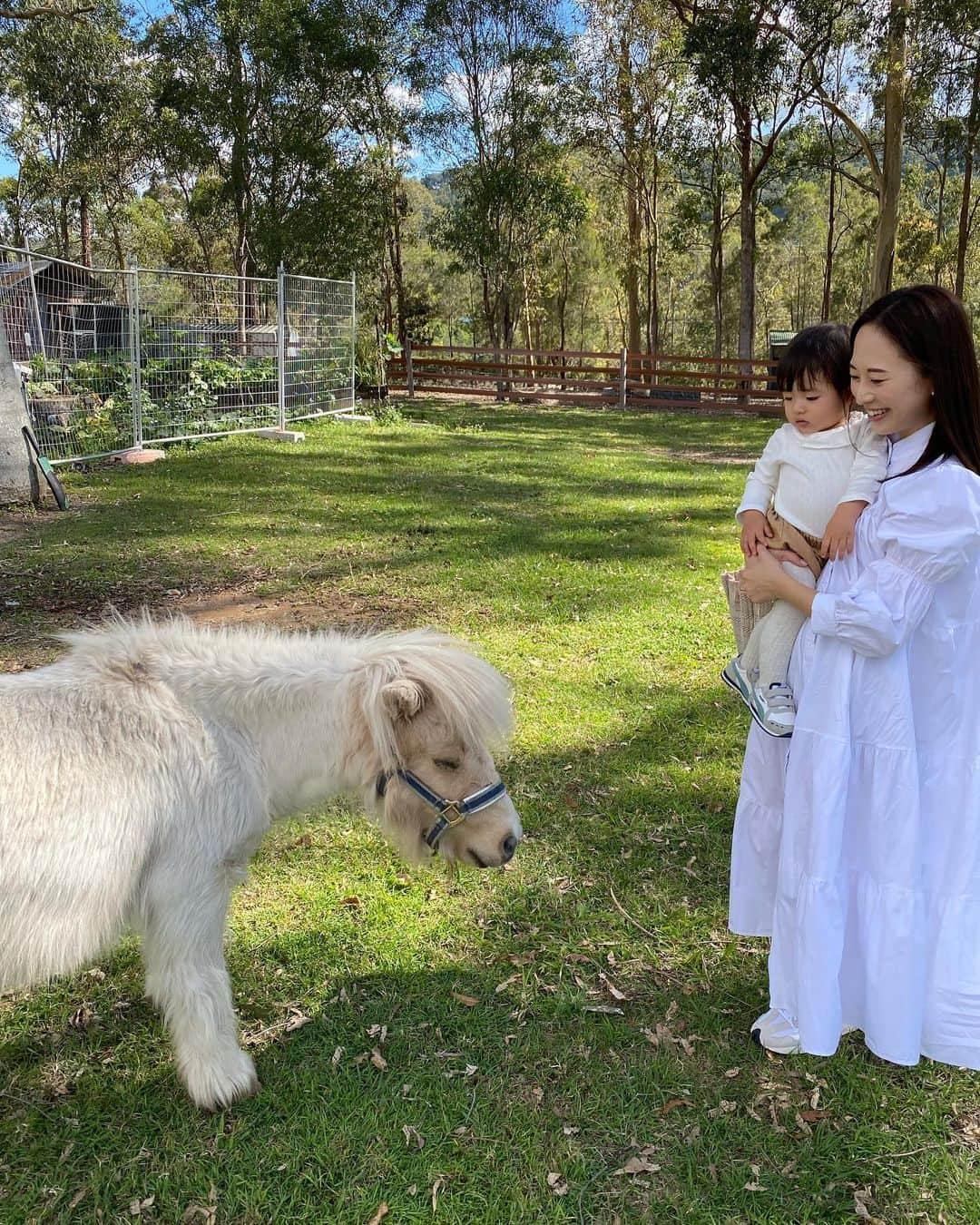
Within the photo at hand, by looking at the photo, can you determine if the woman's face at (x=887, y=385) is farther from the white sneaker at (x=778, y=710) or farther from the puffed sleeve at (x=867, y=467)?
the white sneaker at (x=778, y=710)

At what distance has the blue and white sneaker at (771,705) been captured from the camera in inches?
89.7

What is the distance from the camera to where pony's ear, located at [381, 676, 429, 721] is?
2.14 metres

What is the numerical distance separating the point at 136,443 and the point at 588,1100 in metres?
11.1

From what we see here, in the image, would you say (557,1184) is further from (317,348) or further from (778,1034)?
(317,348)

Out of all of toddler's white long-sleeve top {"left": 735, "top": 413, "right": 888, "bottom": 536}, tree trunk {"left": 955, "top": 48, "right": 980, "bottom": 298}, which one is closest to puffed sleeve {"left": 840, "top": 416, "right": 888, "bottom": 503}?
toddler's white long-sleeve top {"left": 735, "top": 413, "right": 888, "bottom": 536}

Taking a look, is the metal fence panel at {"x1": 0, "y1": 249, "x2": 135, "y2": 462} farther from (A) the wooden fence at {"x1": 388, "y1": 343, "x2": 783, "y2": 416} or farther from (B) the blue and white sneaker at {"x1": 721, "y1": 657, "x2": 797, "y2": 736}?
(A) the wooden fence at {"x1": 388, "y1": 343, "x2": 783, "y2": 416}

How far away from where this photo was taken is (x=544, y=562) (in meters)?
7.39

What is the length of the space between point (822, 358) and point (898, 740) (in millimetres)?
989

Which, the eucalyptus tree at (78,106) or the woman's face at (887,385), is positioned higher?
the eucalyptus tree at (78,106)

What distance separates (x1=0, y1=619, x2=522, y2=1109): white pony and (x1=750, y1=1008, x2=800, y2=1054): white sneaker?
3.32ft

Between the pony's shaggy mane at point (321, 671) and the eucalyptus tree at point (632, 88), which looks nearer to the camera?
the pony's shaggy mane at point (321, 671)

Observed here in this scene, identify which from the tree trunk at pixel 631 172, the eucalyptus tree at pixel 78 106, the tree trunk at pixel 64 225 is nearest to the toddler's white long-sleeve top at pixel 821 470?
the eucalyptus tree at pixel 78 106

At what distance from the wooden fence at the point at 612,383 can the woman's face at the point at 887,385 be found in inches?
828

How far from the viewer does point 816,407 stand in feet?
7.46
